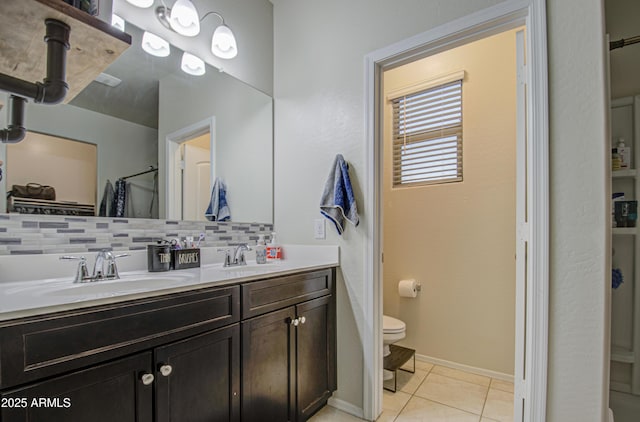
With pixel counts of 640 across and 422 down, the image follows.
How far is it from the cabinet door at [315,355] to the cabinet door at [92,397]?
76 centimetres

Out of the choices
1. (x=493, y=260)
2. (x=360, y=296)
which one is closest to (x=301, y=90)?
(x=360, y=296)

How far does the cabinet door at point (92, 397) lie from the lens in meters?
0.71

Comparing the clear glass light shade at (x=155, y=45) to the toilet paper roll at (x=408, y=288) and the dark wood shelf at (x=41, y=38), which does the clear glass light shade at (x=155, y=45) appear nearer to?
the dark wood shelf at (x=41, y=38)

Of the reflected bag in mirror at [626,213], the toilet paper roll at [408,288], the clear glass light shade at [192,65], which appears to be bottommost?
the toilet paper roll at [408,288]

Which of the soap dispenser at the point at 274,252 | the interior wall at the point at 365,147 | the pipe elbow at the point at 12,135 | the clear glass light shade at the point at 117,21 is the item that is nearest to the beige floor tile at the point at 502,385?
the interior wall at the point at 365,147

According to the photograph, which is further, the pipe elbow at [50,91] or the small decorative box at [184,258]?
the small decorative box at [184,258]

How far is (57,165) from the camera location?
1275 mm

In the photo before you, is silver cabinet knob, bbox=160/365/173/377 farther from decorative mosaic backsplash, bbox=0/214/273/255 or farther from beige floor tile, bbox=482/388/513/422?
beige floor tile, bbox=482/388/513/422

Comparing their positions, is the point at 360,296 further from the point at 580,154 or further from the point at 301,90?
the point at 301,90

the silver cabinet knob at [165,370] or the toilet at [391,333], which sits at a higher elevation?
the silver cabinet knob at [165,370]

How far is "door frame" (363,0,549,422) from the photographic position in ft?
4.17

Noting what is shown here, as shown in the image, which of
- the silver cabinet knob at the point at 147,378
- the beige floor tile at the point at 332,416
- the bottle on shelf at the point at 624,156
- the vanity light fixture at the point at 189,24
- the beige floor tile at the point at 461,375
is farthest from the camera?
the beige floor tile at the point at 461,375

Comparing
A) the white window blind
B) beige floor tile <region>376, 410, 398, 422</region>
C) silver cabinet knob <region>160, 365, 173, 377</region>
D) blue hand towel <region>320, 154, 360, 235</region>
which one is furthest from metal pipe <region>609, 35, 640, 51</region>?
silver cabinet knob <region>160, 365, 173, 377</region>

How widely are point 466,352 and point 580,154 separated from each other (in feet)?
5.69
